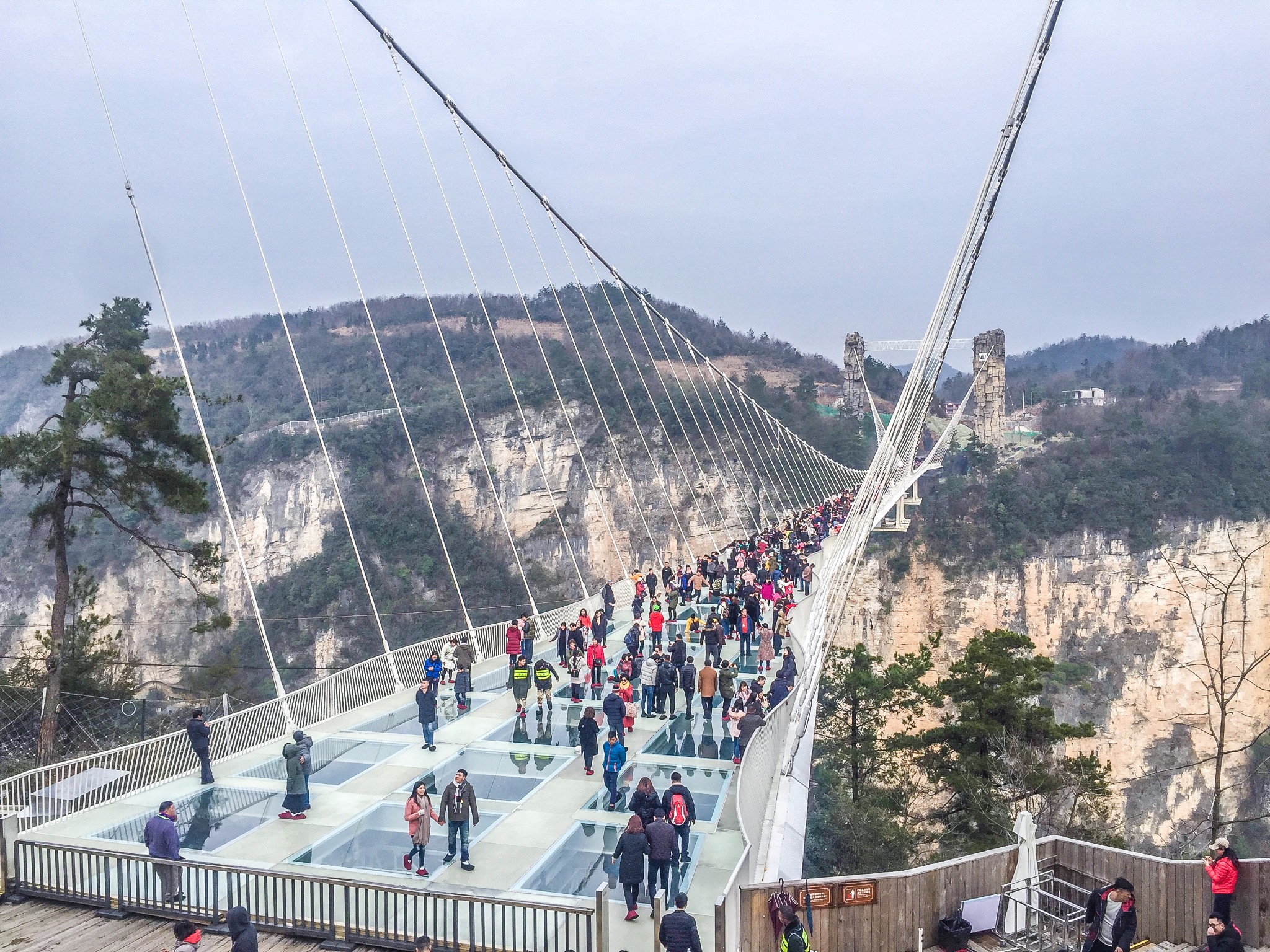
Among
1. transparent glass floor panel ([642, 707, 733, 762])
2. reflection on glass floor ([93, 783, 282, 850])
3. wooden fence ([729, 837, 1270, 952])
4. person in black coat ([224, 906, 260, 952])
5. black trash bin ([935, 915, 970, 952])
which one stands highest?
person in black coat ([224, 906, 260, 952])

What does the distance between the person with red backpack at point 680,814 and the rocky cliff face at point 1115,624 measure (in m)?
46.7

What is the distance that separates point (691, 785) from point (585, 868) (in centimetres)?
225

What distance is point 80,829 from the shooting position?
30.6ft

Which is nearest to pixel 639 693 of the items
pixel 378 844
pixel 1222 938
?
pixel 378 844

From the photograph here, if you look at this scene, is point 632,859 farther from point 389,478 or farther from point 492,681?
point 389,478

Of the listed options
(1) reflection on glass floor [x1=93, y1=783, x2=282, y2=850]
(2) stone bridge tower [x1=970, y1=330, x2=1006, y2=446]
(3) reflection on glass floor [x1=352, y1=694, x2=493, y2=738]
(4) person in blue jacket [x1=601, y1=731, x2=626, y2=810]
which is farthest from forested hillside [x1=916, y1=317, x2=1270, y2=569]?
(1) reflection on glass floor [x1=93, y1=783, x2=282, y2=850]

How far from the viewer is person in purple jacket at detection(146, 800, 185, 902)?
7828 mm

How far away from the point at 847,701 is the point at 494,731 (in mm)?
16825

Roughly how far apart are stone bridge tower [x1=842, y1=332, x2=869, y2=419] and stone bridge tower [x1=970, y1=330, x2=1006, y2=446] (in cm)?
1036

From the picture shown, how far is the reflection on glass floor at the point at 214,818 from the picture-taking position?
9172 millimetres

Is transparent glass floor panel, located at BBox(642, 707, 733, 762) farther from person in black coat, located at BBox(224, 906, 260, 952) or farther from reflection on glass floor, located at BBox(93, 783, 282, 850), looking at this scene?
person in black coat, located at BBox(224, 906, 260, 952)

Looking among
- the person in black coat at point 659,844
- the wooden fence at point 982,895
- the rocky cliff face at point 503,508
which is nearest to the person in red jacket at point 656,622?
the wooden fence at point 982,895

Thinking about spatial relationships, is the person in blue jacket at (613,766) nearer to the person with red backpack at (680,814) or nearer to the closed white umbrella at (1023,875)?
the person with red backpack at (680,814)

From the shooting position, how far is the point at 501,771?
11289 millimetres
